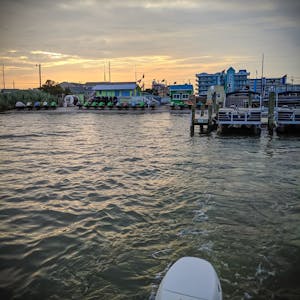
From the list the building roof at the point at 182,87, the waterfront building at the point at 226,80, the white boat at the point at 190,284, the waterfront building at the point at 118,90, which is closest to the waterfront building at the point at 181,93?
the building roof at the point at 182,87

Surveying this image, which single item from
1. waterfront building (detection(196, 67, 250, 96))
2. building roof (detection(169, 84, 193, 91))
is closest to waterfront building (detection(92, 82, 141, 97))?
building roof (detection(169, 84, 193, 91))

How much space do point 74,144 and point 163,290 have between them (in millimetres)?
17049

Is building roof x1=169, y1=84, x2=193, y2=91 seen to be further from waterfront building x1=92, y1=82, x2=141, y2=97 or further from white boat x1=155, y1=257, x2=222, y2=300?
white boat x1=155, y1=257, x2=222, y2=300

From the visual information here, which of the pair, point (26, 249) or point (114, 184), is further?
point (114, 184)

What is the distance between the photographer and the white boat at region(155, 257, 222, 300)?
2.83m

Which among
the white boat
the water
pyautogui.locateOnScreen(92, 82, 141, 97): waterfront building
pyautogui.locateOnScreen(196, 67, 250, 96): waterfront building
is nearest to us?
the white boat

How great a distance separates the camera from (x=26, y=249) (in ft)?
19.1

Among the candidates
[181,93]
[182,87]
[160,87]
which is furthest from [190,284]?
[160,87]

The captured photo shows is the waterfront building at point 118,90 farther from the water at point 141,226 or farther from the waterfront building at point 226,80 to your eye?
the water at point 141,226

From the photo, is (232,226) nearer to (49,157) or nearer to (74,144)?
(49,157)

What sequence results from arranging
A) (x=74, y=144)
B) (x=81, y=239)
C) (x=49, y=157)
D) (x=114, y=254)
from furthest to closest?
(x=74, y=144)
(x=49, y=157)
(x=81, y=239)
(x=114, y=254)

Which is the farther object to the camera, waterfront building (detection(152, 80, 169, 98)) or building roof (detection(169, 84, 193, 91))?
waterfront building (detection(152, 80, 169, 98))

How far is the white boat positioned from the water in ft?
5.26

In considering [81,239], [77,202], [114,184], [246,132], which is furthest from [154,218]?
[246,132]
